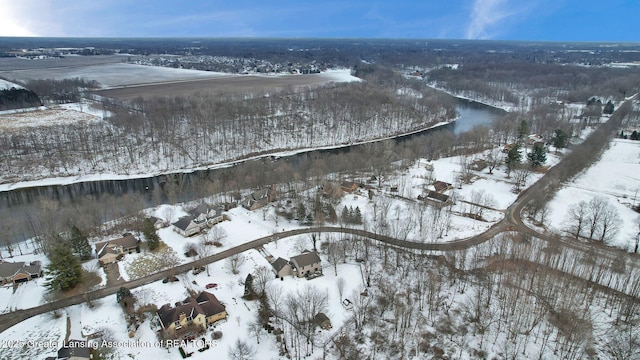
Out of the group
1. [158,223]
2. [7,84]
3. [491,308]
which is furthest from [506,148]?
[7,84]

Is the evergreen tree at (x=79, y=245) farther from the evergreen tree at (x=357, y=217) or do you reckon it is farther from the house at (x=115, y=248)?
the evergreen tree at (x=357, y=217)

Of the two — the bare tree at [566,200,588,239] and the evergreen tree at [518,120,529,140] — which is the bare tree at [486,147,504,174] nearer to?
the evergreen tree at [518,120,529,140]

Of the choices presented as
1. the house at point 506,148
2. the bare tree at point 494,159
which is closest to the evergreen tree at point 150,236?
the bare tree at point 494,159

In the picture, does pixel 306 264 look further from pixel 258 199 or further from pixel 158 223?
pixel 158 223

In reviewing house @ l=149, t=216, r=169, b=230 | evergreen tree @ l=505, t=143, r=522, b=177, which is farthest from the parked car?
evergreen tree @ l=505, t=143, r=522, b=177

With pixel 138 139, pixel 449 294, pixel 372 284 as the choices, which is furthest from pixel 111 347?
pixel 138 139
